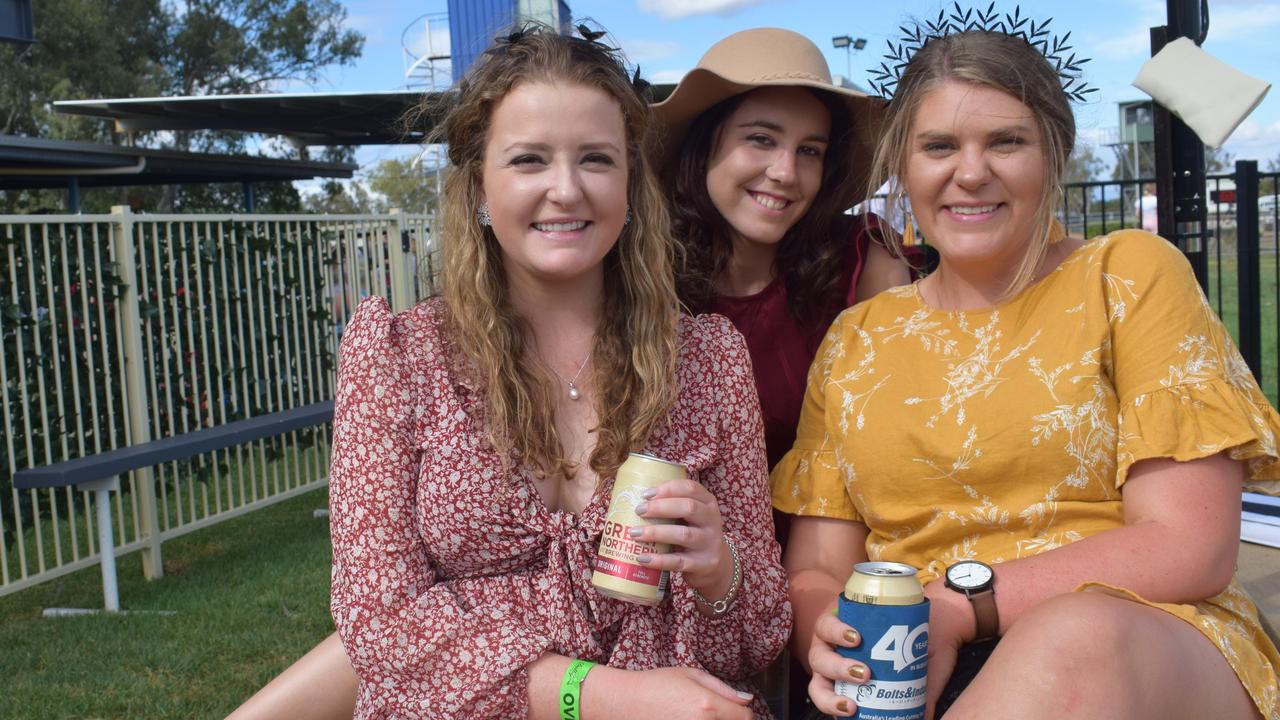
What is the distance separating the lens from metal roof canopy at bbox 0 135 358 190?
9.04 metres

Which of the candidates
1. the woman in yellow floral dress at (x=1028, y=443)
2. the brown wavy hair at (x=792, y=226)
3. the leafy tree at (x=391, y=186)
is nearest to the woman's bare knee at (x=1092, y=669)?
the woman in yellow floral dress at (x=1028, y=443)

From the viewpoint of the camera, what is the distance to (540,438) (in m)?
2.07

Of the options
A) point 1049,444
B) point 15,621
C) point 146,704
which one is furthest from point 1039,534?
point 15,621

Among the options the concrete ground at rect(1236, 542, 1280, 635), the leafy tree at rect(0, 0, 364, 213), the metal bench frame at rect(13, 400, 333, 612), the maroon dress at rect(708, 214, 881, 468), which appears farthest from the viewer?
the leafy tree at rect(0, 0, 364, 213)

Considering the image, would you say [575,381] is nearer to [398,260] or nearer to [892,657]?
[892,657]

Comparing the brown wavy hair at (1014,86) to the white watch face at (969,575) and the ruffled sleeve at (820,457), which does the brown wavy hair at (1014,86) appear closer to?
the ruffled sleeve at (820,457)

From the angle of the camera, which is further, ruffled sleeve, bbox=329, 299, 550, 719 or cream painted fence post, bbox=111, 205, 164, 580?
cream painted fence post, bbox=111, 205, 164, 580

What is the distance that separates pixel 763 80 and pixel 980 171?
764 millimetres

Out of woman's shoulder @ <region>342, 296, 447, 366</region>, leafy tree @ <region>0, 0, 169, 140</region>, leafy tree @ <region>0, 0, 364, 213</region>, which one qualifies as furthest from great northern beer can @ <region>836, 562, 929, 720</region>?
leafy tree @ <region>0, 0, 169, 140</region>

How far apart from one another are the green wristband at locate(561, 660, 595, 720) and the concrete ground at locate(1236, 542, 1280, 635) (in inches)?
67.8

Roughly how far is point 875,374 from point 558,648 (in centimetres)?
91

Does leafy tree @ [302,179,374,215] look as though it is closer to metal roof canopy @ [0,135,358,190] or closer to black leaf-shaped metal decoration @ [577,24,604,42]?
metal roof canopy @ [0,135,358,190]

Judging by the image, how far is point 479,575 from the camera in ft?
6.63

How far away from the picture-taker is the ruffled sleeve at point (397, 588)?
6.14ft
